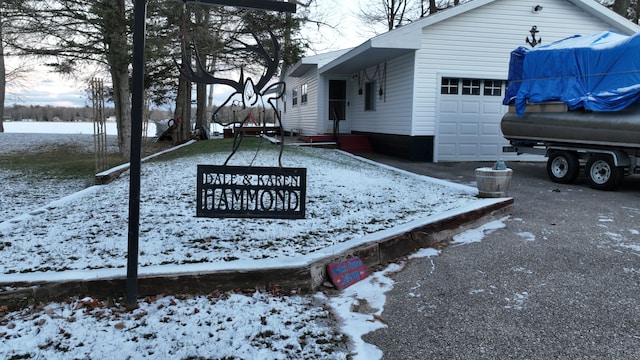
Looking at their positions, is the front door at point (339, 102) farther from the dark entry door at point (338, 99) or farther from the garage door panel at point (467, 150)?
the garage door panel at point (467, 150)

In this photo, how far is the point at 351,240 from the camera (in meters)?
4.29

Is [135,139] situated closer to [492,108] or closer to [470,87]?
[470,87]

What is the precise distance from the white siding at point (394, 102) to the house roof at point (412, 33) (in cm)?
34

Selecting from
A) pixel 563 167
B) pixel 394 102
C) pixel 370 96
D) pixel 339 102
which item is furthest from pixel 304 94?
pixel 563 167

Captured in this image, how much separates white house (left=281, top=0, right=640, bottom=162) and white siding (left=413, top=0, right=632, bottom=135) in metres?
0.02

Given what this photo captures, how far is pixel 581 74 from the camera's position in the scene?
807 cm

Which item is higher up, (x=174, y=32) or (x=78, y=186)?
(x=174, y=32)

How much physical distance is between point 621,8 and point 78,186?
17.9 metres

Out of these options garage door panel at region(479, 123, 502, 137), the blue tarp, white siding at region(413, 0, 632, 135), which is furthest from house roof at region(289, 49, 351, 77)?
the blue tarp

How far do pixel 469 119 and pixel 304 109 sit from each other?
9.05 m

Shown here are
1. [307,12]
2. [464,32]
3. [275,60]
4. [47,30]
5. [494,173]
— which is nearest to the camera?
[275,60]

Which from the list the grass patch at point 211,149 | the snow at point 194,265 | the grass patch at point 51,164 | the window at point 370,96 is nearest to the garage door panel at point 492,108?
the window at point 370,96

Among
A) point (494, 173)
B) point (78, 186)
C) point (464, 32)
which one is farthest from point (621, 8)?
point (78, 186)

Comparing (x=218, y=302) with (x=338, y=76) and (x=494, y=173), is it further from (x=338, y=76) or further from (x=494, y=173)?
(x=338, y=76)
